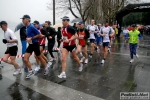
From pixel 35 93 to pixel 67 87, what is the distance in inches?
34.8

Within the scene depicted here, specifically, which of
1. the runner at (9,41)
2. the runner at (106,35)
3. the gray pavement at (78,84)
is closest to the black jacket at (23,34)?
the gray pavement at (78,84)

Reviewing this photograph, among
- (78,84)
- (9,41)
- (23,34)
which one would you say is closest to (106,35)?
(78,84)

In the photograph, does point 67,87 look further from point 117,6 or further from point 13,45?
point 117,6

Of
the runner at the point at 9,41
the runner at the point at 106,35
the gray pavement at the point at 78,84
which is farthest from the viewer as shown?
the runner at the point at 106,35

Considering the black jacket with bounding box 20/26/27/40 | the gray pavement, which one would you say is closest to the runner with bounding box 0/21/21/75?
the gray pavement

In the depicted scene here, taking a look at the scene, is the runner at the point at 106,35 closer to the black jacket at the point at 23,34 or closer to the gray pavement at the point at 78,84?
the gray pavement at the point at 78,84

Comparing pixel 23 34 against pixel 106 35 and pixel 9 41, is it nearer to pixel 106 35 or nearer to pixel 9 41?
pixel 9 41

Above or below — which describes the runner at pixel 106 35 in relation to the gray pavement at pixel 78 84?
above

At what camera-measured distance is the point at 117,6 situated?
23547 mm

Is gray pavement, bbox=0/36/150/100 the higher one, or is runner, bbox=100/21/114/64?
runner, bbox=100/21/114/64

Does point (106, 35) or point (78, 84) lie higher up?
point (106, 35)

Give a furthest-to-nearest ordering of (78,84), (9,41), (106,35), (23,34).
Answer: (23,34) → (106,35) → (9,41) → (78,84)

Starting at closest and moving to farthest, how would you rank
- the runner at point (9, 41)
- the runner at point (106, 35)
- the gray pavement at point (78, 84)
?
the gray pavement at point (78, 84) < the runner at point (9, 41) < the runner at point (106, 35)

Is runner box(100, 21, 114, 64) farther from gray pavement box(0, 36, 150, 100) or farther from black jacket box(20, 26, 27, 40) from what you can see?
black jacket box(20, 26, 27, 40)
